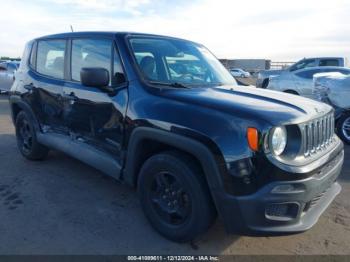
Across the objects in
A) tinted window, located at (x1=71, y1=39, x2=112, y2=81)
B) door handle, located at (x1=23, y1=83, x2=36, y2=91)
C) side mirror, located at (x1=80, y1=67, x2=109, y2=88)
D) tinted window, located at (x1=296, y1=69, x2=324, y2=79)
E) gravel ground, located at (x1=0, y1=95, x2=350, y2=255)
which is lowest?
gravel ground, located at (x1=0, y1=95, x2=350, y2=255)

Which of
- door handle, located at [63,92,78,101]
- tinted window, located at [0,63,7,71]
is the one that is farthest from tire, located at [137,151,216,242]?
tinted window, located at [0,63,7,71]

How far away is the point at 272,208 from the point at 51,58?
12.3 ft

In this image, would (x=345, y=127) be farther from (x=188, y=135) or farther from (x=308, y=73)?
(x=188, y=135)

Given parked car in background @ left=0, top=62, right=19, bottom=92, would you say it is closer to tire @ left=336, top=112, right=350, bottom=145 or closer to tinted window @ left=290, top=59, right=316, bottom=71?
tinted window @ left=290, top=59, right=316, bottom=71

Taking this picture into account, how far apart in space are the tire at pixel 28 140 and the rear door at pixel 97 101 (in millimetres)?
1189

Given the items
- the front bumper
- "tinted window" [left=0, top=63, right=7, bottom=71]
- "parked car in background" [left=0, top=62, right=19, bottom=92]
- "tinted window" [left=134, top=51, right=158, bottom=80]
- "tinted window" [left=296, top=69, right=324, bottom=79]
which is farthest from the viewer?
"tinted window" [left=0, top=63, right=7, bottom=71]

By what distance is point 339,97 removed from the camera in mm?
7465

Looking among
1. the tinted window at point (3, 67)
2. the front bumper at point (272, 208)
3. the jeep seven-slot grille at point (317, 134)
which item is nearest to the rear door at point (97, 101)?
the front bumper at point (272, 208)

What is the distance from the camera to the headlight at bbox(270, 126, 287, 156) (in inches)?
107

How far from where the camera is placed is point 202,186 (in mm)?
2926

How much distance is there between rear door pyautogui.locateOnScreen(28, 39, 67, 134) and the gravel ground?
0.82 metres

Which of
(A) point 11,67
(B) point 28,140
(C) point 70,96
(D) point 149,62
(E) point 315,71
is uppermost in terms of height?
(A) point 11,67

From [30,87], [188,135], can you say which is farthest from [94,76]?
[30,87]

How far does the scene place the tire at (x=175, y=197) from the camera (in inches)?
116
